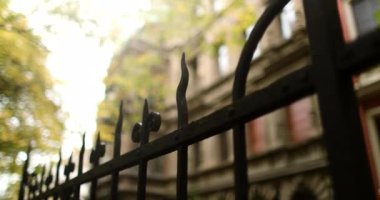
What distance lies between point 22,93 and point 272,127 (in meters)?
10.1

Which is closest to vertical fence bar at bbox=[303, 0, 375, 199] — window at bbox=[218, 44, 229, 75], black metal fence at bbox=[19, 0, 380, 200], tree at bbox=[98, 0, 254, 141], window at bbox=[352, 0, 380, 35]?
black metal fence at bbox=[19, 0, 380, 200]

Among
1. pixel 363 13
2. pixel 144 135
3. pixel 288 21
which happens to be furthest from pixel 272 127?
pixel 144 135

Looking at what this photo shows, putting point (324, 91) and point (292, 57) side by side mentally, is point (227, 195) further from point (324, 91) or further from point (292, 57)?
point (324, 91)

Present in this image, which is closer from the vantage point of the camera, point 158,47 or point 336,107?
point 336,107

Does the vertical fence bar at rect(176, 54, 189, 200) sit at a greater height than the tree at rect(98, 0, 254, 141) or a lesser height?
lesser

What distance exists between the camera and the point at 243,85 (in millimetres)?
1334

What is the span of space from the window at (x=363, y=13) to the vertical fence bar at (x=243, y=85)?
986 cm

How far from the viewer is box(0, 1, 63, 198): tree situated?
3051 millimetres

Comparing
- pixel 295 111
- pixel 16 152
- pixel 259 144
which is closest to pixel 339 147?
pixel 16 152

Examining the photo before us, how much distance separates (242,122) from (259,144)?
39.1 ft

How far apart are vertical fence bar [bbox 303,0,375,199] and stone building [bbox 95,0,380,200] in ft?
23.7

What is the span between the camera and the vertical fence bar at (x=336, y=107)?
2.90 ft

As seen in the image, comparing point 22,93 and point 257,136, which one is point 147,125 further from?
point 257,136

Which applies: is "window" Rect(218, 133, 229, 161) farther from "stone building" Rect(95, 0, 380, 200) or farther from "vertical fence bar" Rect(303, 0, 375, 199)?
"vertical fence bar" Rect(303, 0, 375, 199)
